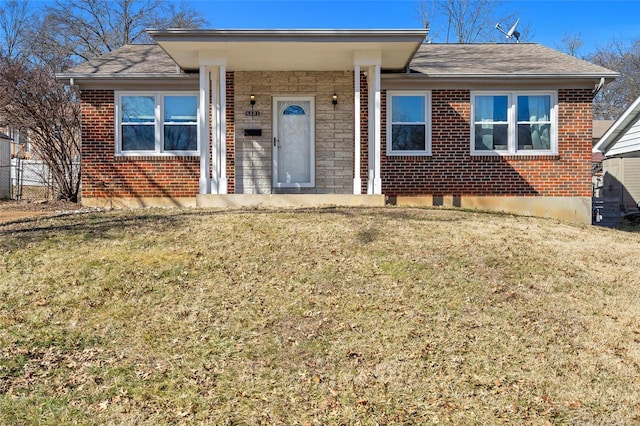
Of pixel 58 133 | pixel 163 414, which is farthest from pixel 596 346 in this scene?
pixel 58 133

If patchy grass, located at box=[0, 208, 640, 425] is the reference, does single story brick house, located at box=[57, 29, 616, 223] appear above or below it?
above

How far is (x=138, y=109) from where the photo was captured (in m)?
12.3

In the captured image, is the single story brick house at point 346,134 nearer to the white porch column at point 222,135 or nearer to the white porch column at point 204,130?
the white porch column at point 204,130

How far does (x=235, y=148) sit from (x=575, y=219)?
304 inches

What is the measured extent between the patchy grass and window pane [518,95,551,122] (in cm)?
556

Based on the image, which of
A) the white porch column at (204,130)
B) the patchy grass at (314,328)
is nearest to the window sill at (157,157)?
the white porch column at (204,130)

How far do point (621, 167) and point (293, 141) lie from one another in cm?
1402

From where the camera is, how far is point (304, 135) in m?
12.5

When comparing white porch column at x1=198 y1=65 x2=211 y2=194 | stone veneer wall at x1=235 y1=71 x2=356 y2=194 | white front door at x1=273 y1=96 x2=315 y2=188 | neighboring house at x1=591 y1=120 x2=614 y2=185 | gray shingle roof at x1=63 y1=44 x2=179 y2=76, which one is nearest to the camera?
white porch column at x1=198 y1=65 x2=211 y2=194

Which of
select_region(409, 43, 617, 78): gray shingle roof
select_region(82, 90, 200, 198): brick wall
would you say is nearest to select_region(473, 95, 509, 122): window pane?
select_region(409, 43, 617, 78): gray shingle roof

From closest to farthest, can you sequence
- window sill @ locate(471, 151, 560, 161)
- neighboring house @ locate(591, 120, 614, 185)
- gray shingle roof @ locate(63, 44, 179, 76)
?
gray shingle roof @ locate(63, 44, 179, 76)
window sill @ locate(471, 151, 560, 161)
neighboring house @ locate(591, 120, 614, 185)

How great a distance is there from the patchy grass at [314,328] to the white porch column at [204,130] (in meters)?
3.74

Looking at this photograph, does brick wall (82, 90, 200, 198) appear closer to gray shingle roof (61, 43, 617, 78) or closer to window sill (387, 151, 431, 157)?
gray shingle roof (61, 43, 617, 78)

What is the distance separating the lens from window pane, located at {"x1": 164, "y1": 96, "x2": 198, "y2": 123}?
12281mm
